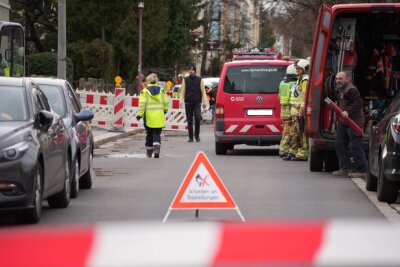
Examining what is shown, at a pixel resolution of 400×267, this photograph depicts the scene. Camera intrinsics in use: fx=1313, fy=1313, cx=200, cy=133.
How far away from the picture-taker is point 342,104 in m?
19.1

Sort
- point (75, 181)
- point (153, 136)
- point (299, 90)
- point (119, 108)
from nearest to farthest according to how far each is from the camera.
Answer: point (75, 181) < point (299, 90) < point (153, 136) < point (119, 108)

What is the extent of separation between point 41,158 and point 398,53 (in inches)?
390

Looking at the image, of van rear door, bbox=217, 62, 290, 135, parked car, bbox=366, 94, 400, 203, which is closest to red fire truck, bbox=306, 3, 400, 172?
parked car, bbox=366, 94, 400, 203

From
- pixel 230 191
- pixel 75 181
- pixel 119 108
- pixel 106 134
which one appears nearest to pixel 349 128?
pixel 230 191

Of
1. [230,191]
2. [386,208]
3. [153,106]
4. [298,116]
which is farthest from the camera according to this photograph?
[153,106]

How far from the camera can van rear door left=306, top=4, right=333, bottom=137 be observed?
19.4m

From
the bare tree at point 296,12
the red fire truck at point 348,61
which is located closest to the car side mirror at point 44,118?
the red fire truck at point 348,61

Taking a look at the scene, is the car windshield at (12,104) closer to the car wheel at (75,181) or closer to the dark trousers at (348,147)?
the car wheel at (75,181)

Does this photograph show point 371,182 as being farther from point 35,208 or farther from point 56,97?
point 35,208

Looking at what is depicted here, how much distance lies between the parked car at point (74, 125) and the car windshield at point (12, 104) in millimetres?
1703

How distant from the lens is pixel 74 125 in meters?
16.4

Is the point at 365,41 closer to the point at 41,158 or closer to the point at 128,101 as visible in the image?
the point at 41,158

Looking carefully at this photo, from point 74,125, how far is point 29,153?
13.0 feet

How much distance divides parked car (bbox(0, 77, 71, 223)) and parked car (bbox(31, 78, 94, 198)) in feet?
2.57
